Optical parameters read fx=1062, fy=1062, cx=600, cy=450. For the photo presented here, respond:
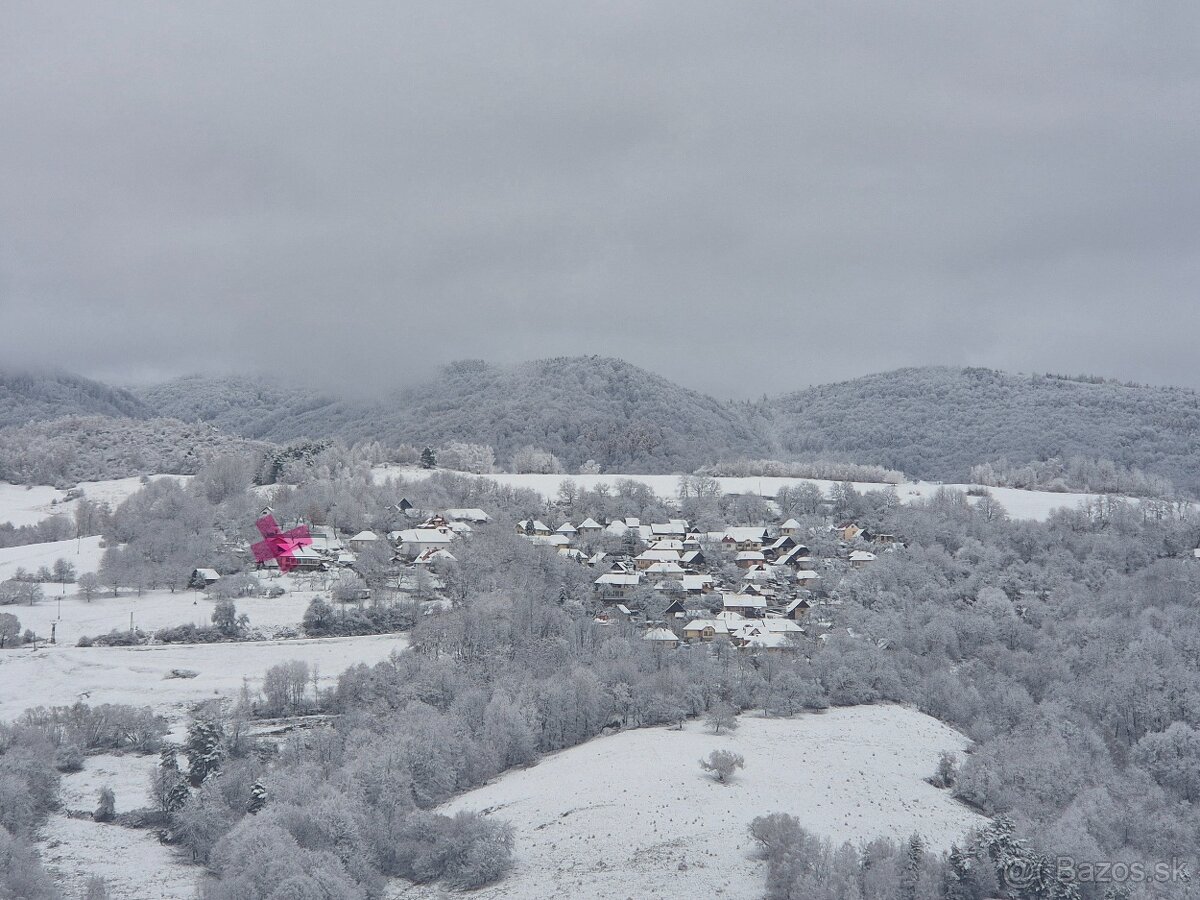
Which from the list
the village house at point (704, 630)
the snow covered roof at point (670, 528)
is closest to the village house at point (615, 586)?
the village house at point (704, 630)

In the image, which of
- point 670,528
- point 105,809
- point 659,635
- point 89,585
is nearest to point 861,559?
point 670,528

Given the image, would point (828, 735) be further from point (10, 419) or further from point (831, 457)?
point (10, 419)

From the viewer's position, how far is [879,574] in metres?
68.4

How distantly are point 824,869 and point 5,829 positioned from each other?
25606 millimetres

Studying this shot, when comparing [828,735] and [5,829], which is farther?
[828,735]

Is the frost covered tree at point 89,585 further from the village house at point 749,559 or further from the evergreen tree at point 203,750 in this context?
the village house at point 749,559

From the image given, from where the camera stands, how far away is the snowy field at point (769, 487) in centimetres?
9031

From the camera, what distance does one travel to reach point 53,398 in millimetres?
173500

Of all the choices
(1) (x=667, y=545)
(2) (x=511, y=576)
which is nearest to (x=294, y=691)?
A: (2) (x=511, y=576)

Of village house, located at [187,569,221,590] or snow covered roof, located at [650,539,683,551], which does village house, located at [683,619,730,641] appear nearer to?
snow covered roof, located at [650,539,683,551]

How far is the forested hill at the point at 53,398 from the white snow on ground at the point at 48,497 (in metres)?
65.0

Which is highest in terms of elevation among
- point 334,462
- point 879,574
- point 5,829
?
point 334,462

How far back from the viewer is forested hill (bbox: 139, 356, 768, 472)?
5669 inches

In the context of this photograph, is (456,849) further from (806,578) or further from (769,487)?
(769,487)
